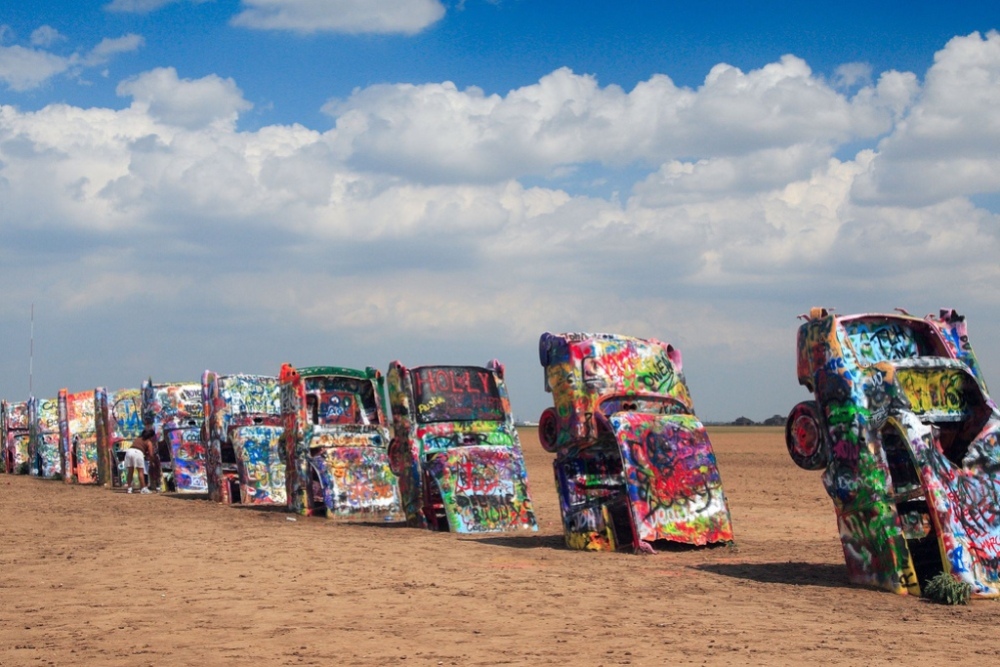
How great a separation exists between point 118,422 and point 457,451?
52.7ft

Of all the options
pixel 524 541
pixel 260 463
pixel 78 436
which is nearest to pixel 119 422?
pixel 78 436

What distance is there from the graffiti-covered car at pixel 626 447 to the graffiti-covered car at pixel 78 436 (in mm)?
21340

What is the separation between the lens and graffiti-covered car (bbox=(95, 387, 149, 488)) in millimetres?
30094

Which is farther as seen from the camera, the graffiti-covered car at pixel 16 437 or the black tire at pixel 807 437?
the graffiti-covered car at pixel 16 437

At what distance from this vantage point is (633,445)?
13.9 metres

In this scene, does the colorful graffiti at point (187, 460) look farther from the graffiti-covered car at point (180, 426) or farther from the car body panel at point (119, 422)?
the car body panel at point (119, 422)

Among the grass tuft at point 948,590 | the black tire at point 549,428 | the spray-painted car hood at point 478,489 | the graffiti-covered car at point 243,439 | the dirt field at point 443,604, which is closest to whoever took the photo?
the dirt field at point 443,604

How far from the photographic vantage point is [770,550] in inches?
571

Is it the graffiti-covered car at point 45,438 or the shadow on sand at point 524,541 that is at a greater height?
the graffiti-covered car at point 45,438

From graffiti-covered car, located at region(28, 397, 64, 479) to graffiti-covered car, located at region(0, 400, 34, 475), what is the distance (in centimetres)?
230

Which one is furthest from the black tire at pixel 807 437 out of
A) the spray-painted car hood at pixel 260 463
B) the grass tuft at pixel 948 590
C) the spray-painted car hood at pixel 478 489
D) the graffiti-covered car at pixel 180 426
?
the graffiti-covered car at pixel 180 426

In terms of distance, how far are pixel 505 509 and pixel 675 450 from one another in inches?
146

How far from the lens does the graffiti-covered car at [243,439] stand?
23.7 meters

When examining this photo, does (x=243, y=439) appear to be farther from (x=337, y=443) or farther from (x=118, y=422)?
(x=118, y=422)
